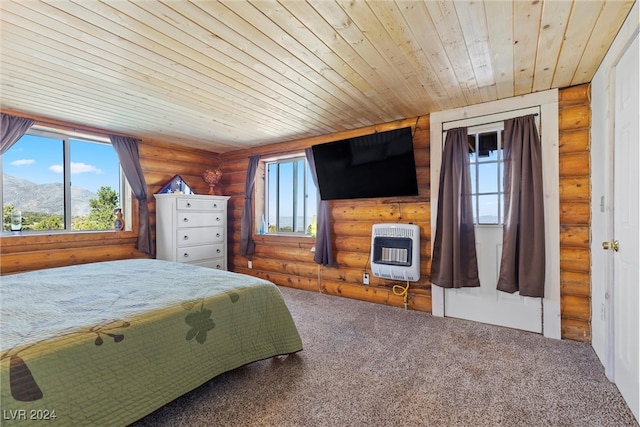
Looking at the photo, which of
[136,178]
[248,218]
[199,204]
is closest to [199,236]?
[199,204]

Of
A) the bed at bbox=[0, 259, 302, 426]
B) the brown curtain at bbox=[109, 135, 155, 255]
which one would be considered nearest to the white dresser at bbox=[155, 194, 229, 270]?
the brown curtain at bbox=[109, 135, 155, 255]

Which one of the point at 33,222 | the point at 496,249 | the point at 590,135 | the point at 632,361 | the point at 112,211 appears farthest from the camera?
the point at 112,211

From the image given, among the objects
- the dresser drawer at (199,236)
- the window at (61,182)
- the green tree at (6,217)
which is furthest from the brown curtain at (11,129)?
the dresser drawer at (199,236)

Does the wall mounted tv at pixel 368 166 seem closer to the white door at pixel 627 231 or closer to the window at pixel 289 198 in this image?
the window at pixel 289 198

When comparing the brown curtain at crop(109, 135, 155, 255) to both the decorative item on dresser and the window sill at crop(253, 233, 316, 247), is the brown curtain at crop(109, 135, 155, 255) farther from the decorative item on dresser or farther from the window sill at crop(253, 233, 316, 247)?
the window sill at crop(253, 233, 316, 247)

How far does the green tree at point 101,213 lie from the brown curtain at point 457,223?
4.07 metres

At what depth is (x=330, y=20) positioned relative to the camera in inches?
64.1

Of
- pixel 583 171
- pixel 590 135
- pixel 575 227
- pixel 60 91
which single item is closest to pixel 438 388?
pixel 575 227

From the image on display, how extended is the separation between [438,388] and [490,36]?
218 cm

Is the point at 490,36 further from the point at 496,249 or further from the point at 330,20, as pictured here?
the point at 496,249

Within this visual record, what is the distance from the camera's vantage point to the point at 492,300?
2844 millimetres

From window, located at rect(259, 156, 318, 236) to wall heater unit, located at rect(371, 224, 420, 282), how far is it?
42.9 inches

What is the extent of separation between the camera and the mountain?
10.2 ft

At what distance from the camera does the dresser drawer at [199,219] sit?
3.96 metres
